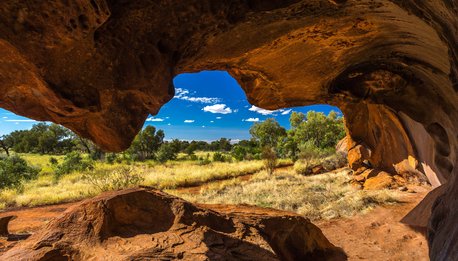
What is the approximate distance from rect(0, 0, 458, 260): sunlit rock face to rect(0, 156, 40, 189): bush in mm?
16828

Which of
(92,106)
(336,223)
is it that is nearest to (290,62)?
(92,106)

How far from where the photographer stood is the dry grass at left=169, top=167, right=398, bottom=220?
9812 mm

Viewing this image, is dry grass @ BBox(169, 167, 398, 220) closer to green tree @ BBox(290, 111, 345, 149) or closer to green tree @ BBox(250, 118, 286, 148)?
green tree @ BBox(290, 111, 345, 149)

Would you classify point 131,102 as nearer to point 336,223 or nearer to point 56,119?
point 56,119

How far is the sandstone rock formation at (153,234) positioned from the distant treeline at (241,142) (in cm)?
2143

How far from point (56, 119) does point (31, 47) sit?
1556mm

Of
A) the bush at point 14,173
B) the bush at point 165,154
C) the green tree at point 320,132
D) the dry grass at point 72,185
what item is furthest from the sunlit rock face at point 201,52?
the green tree at point 320,132

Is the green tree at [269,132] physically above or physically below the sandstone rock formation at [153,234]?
above

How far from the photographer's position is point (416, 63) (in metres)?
5.29

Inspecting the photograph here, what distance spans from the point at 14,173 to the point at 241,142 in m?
33.0

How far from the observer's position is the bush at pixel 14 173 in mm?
17219

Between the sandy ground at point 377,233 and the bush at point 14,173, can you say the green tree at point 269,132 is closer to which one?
the bush at point 14,173

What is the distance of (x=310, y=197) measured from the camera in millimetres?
11406

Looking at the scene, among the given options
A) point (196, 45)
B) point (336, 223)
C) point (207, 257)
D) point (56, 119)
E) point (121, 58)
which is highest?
point (196, 45)
